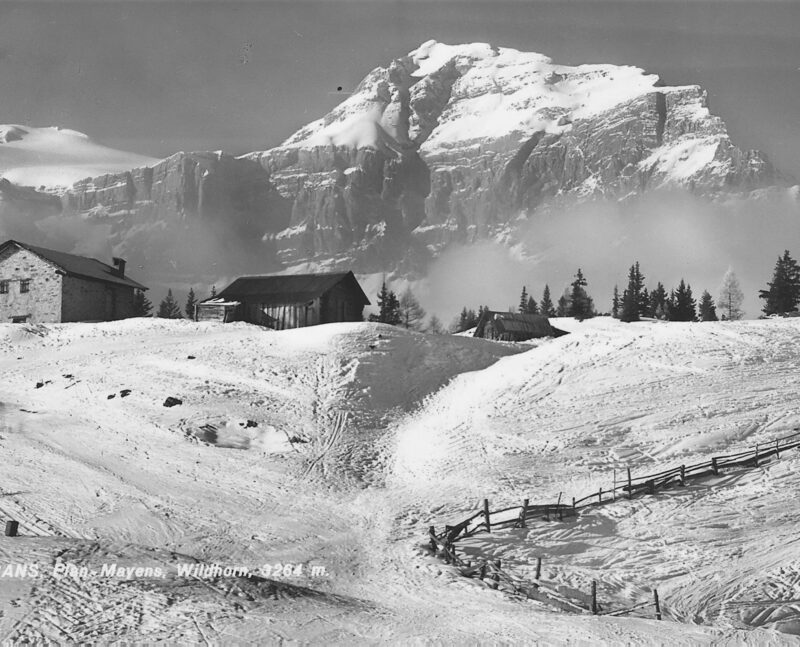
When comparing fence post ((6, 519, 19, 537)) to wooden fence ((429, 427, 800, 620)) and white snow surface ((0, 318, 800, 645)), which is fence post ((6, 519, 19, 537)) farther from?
wooden fence ((429, 427, 800, 620))

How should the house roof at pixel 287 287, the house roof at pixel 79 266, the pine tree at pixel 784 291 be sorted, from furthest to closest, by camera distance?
the pine tree at pixel 784 291 < the house roof at pixel 287 287 < the house roof at pixel 79 266

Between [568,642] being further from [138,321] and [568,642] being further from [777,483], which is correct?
[138,321]

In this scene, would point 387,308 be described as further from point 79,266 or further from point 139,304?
point 79,266

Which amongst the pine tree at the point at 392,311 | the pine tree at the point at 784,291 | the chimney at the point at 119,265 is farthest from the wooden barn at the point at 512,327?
the chimney at the point at 119,265

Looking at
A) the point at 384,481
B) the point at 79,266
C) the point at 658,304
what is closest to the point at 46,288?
the point at 79,266

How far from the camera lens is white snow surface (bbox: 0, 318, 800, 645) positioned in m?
15.0

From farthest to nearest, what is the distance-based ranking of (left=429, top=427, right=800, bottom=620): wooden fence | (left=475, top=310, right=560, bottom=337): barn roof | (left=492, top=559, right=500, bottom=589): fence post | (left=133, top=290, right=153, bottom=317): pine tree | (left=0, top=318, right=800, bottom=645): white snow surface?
(left=475, top=310, right=560, bottom=337): barn roof < (left=133, top=290, right=153, bottom=317): pine tree < (left=492, top=559, right=500, bottom=589): fence post < (left=429, top=427, right=800, bottom=620): wooden fence < (left=0, top=318, right=800, bottom=645): white snow surface

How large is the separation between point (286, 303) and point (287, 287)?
8.88 feet

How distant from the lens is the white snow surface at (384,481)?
15.0 metres

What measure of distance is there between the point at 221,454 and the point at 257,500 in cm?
513

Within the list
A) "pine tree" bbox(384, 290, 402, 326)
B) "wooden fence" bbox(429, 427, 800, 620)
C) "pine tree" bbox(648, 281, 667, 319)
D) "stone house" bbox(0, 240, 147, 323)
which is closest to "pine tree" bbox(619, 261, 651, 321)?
"pine tree" bbox(648, 281, 667, 319)

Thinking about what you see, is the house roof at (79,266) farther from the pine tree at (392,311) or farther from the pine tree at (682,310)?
the pine tree at (682,310)

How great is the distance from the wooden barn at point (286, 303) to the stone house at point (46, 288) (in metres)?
9.40

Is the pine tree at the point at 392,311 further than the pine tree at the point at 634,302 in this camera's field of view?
Yes
